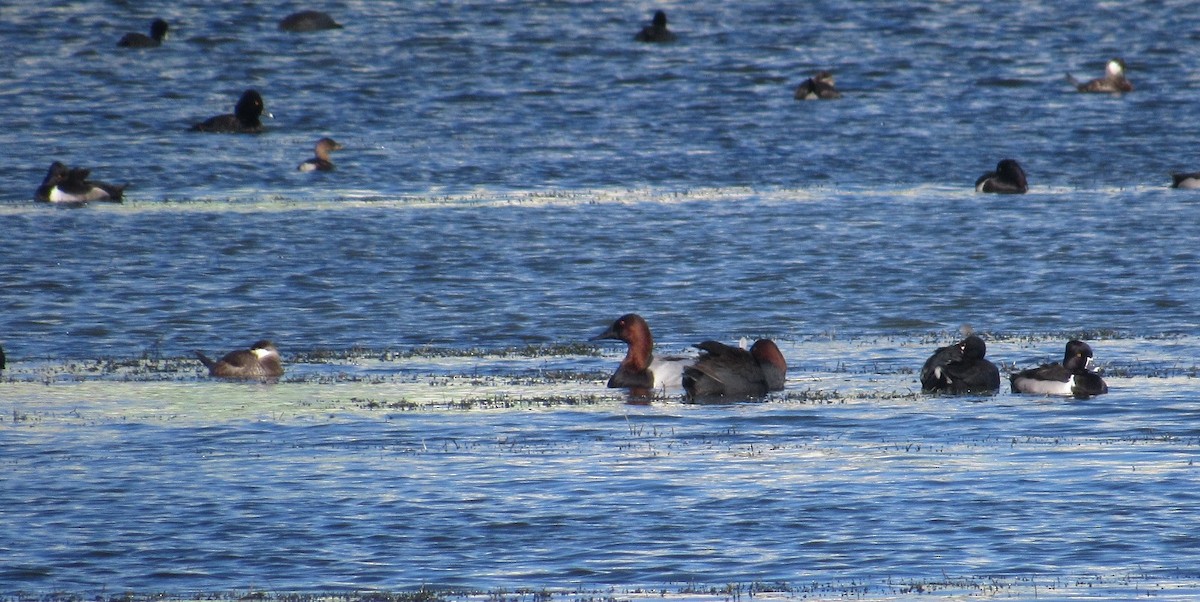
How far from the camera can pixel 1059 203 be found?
90.3 ft

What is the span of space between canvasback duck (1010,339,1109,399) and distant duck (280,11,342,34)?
3533 cm

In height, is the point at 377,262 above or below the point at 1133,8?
below

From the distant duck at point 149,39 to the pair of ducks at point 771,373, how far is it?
32571 mm

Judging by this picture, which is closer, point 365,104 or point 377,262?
point 377,262

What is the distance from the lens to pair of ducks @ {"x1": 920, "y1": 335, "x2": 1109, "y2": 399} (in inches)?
575

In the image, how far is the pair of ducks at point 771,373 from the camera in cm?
1476

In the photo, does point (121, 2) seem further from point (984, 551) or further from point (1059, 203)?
point (984, 551)

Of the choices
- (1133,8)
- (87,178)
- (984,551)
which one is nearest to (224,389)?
(984,551)

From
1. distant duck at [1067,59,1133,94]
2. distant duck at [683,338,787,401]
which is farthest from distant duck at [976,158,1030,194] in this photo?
distant duck at [683,338,787,401]

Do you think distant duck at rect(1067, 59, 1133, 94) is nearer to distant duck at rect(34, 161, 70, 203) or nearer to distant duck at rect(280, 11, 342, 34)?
distant duck at rect(280, 11, 342, 34)

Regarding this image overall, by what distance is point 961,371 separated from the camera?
14898 millimetres

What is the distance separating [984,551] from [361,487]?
373cm

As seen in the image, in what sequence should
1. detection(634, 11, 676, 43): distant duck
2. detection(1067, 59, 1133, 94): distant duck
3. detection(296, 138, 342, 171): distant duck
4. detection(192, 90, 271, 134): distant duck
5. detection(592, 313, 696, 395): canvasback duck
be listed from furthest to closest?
detection(634, 11, 676, 43): distant duck, detection(1067, 59, 1133, 94): distant duck, detection(192, 90, 271, 134): distant duck, detection(296, 138, 342, 171): distant duck, detection(592, 313, 696, 395): canvasback duck

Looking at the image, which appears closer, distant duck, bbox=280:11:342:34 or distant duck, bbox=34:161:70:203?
distant duck, bbox=34:161:70:203
